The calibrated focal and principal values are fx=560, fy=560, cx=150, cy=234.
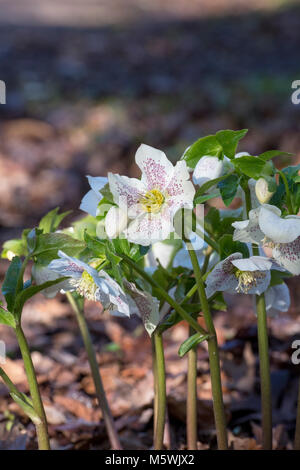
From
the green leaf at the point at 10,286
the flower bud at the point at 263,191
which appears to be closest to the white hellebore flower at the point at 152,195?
the flower bud at the point at 263,191

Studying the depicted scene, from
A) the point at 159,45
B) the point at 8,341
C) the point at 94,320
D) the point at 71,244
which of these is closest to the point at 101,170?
the point at 94,320

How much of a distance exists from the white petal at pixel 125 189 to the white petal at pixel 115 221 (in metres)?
0.01

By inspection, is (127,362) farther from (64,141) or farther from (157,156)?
(64,141)

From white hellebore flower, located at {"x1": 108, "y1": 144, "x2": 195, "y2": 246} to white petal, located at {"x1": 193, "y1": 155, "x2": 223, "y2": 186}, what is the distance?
57mm

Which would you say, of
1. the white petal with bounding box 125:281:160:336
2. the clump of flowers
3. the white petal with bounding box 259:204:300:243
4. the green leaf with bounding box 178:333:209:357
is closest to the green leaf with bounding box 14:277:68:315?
the clump of flowers

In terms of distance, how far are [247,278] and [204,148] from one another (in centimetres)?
22

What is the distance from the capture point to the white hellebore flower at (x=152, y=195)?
2.74ft

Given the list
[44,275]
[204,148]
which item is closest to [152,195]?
[204,148]

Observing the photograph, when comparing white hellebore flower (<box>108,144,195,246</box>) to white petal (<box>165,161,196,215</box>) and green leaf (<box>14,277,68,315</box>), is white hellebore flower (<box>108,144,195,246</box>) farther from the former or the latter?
green leaf (<box>14,277,68,315</box>)

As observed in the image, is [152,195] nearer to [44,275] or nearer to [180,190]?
[180,190]

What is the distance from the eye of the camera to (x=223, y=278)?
3.05 feet

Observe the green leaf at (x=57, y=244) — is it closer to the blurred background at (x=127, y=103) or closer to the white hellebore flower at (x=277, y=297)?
the white hellebore flower at (x=277, y=297)

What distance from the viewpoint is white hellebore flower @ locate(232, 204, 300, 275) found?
0.80 m

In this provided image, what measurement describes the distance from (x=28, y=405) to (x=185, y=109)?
3393mm
